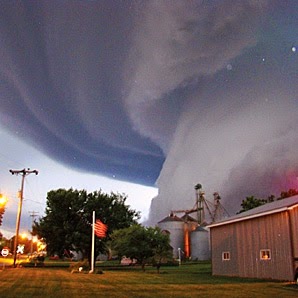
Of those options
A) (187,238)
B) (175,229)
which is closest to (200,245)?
(187,238)

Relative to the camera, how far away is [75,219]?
165 ft

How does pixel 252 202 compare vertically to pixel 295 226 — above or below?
above

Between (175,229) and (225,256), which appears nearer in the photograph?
(225,256)

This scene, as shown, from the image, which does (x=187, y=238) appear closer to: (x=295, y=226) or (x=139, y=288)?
(x=295, y=226)

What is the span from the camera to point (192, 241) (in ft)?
271

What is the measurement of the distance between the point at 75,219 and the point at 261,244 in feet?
98.0

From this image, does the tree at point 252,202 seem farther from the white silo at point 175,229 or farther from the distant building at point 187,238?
the white silo at point 175,229

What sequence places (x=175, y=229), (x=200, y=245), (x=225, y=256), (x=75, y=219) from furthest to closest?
(x=175, y=229)
(x=200, y=245)
(x=75, y=219)
(x=225, y=256)

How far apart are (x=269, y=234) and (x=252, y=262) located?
9.13 feet

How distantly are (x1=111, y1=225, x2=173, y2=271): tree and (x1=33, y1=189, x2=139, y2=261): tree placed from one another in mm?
11073

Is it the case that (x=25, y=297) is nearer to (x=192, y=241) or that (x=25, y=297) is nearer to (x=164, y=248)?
(x=164, y=248)

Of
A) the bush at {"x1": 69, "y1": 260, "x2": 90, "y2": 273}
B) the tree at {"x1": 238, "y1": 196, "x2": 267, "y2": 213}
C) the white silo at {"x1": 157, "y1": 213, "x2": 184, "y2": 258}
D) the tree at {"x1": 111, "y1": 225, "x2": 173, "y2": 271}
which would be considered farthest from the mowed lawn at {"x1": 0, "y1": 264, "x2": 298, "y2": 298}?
the white silo at {"x1": 157, "y1": 213, "x2": 184, "y2": 258}

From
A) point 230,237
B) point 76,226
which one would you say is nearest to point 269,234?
point 230,237

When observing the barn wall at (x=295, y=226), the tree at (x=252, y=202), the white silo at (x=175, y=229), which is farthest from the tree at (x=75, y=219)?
the white silo at (x=175, y=229)
